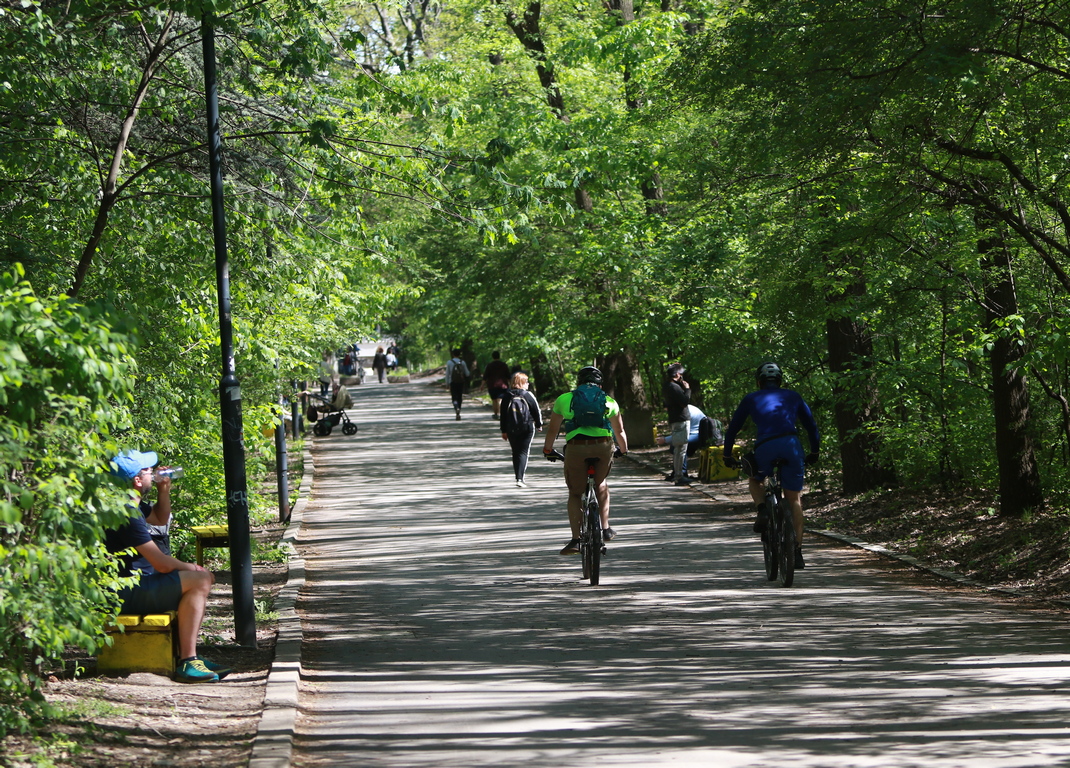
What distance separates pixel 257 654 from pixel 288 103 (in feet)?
17.1

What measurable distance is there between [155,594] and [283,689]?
1.14m

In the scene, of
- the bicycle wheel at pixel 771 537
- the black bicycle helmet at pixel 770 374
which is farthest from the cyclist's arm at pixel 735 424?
the bicycle wheel at pixel 771 537

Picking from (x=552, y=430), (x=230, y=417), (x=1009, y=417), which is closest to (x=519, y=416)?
(x=552, y=430)

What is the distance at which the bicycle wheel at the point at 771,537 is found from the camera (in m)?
11.0

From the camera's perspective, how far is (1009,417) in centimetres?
1330

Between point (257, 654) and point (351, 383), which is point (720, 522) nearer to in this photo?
point (257, 654)

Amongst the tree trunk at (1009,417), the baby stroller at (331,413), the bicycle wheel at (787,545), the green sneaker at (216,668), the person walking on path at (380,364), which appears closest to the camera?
the green sneaker at (216,668)

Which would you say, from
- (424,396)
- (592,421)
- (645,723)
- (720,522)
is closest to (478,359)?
(424,396)

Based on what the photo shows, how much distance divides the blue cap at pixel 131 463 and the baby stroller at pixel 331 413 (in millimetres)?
24232

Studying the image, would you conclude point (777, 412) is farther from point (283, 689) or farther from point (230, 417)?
point (283, 689)

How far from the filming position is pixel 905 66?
31.1ft

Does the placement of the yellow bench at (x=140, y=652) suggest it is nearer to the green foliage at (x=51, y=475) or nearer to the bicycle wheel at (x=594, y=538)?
the green foliage at (x=51, y=475)

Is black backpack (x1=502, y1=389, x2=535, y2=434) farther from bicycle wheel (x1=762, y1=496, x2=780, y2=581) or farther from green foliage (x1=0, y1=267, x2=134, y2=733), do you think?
green foliage (x1=0, y1=267, x2=134, y2=733)

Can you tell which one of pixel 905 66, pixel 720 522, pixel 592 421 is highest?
pixel 905 66
